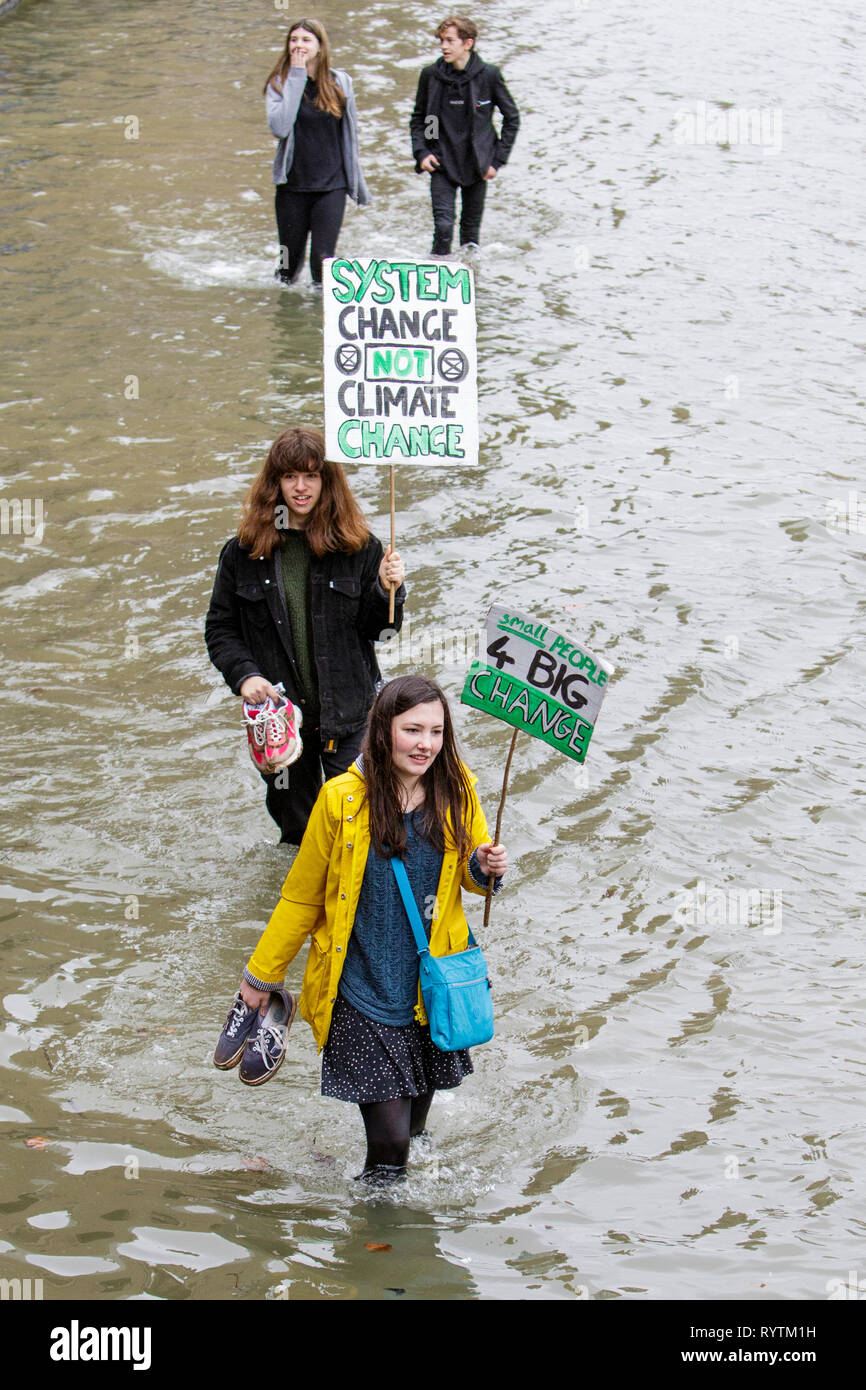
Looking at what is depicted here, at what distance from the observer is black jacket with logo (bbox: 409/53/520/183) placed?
43.8 ft

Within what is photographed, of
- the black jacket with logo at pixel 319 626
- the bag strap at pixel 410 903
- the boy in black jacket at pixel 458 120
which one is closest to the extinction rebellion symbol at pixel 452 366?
the black jacket with logo at pixel 319 626

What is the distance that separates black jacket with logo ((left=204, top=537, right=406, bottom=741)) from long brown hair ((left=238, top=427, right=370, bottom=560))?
70 millimetres

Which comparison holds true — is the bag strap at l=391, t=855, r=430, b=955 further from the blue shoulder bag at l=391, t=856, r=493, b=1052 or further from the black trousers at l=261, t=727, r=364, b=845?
the black trousers at l=261, t=727, r=364, b=845

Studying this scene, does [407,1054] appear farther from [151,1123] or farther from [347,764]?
[347,764]

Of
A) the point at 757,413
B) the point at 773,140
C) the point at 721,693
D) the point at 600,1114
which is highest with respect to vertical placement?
the point at 773,140

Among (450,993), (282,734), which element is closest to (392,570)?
(282,734)

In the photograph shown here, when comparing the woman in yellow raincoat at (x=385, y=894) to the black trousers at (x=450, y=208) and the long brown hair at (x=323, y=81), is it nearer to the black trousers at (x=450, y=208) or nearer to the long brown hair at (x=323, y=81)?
the long brown hair at (x=323, y=81)

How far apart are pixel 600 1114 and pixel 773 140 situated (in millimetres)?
16565

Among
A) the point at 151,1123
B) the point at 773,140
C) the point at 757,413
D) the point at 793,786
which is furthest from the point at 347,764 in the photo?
the point at 773,140

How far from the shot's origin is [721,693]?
27.1 feet

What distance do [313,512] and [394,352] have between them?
0.73 m

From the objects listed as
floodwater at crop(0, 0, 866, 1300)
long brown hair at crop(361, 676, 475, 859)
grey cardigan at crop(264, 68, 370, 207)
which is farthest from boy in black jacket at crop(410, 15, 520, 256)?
long brown hair at crop(361, 676, 475, 859)
